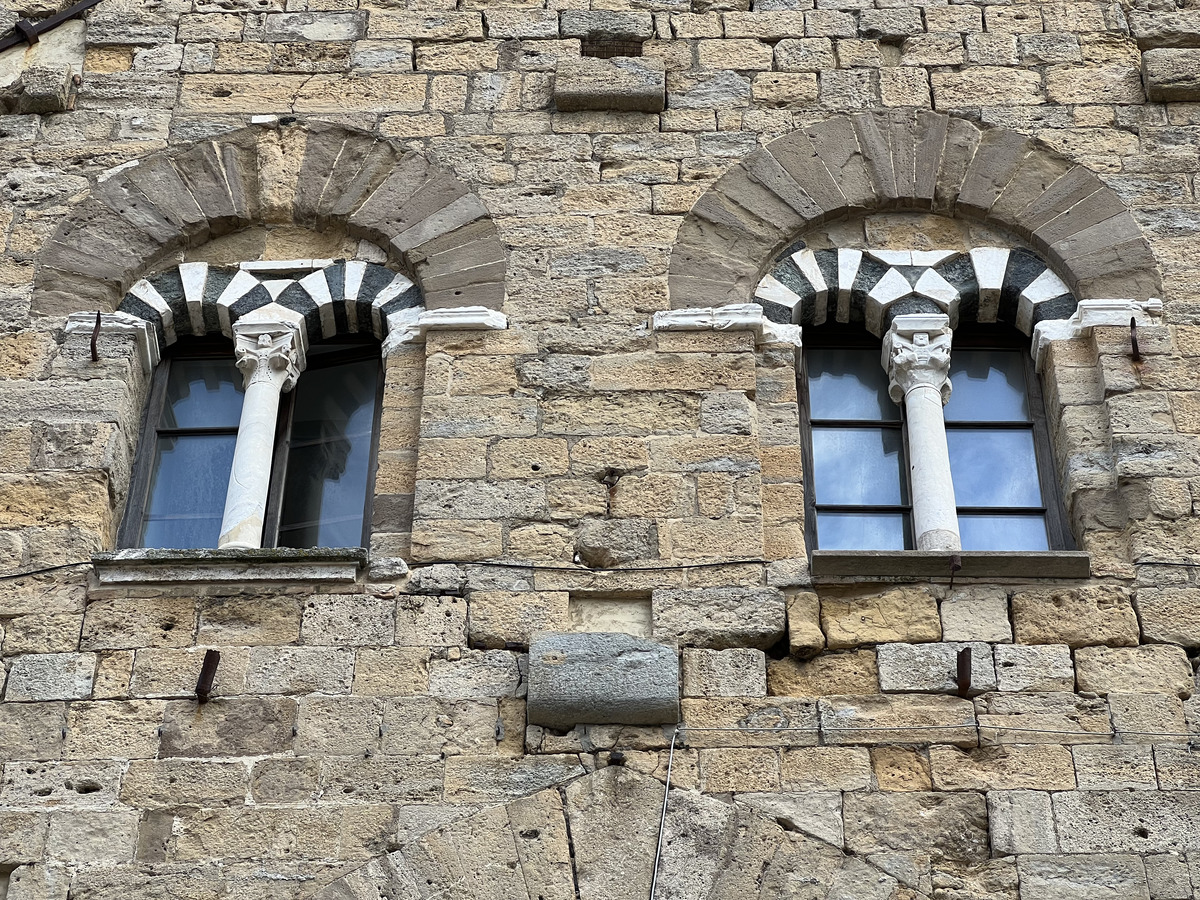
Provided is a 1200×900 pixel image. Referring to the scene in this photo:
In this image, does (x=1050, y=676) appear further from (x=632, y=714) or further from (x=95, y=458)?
(x=95, y=458)

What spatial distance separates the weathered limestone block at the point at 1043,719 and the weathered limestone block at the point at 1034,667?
0.04m

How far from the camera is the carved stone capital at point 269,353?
7.75 m

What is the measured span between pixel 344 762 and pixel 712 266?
2.65 metres

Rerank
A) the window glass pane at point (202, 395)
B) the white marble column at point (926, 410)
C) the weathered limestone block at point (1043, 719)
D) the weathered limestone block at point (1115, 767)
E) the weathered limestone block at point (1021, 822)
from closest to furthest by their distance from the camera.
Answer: the weathered limestone block at point (1021, 822) < the weathered limestone block at point (1115, 767) < the weathered limestone block at point (1043, 719) < the white marble column at point (926, 410) < the window glass pane at point (202, 395)

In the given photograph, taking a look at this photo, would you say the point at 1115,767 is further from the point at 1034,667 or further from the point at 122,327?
the point at 122,327

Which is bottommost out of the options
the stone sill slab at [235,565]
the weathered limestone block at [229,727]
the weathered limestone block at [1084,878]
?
the weathered limestone block at [1084,878]

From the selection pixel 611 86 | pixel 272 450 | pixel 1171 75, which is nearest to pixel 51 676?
pixel 272 450

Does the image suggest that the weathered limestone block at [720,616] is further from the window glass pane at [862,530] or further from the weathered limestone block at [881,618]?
the window glass pane at [862,530]

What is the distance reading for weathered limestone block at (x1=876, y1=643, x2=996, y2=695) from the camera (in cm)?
661

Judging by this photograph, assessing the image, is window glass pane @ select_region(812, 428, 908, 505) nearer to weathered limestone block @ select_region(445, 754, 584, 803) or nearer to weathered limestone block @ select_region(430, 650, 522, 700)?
weathered limestone block @ select_region(430, 650, 522, 700)

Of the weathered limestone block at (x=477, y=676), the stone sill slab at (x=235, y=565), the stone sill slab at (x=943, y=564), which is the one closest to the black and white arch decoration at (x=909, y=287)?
the stone sill slab at (x=943, y=564)

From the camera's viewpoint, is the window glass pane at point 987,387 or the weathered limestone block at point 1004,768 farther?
the window glass pane at point 987,387

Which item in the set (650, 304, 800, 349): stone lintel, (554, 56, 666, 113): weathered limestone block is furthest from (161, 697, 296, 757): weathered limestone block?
(554, 56, 666, 113): weathered limestone block

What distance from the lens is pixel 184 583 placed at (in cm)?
696
